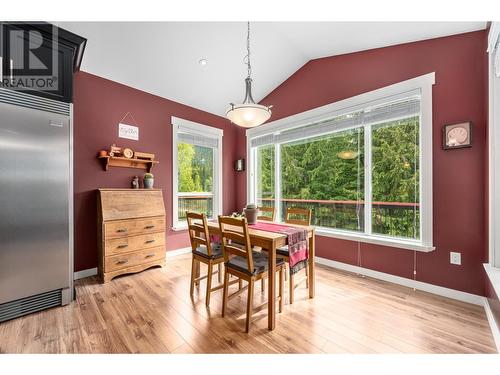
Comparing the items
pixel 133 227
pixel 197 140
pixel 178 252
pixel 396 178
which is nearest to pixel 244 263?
pixel 133 227

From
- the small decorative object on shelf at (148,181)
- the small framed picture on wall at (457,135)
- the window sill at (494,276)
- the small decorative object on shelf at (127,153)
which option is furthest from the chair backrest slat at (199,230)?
the small framed picture on wall at (457,135)

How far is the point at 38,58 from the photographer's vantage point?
213 centimetres

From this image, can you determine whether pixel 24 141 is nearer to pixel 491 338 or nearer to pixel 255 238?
pixel 255 238

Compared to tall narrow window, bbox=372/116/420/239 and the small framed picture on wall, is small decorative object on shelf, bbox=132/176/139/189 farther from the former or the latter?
the small framed picture on wall

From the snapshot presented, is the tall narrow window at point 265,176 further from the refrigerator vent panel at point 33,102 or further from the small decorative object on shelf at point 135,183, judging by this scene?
the refrigerator vent panel at point 33,102

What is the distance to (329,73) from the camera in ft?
10.9

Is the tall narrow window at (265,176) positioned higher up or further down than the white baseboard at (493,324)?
higher up

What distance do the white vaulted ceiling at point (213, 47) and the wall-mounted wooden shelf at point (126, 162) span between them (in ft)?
3.72

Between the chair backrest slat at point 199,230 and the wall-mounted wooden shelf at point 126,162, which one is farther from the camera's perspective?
the wall-mounted wooden shelf at point 126,162

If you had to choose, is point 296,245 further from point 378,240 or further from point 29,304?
point 29,304

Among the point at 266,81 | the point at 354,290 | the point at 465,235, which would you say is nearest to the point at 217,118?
the point at 266,81

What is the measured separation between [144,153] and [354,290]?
11.0 feet

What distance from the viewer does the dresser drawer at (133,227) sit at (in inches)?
110

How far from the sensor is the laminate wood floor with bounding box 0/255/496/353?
1634mm
